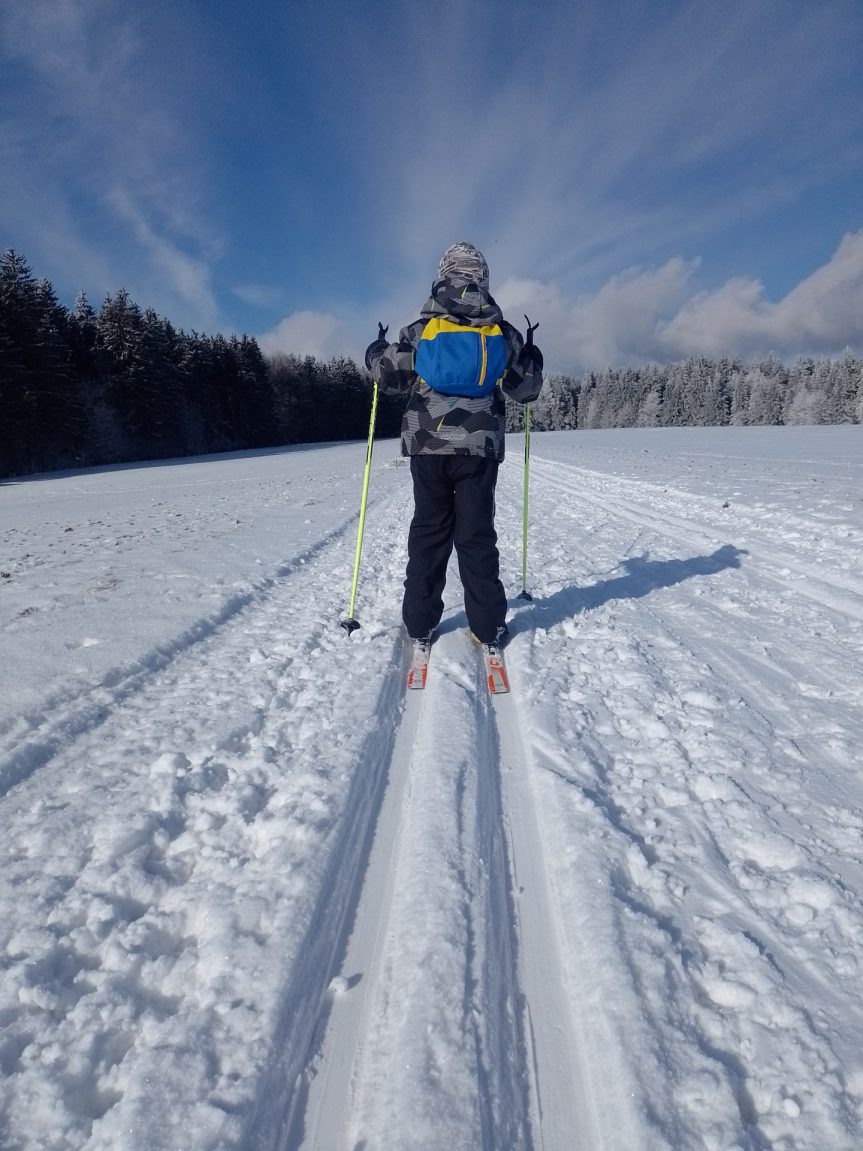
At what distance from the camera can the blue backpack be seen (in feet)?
9.83

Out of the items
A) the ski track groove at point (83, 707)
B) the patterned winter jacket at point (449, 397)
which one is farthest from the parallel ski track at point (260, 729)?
the patterned winter jacket at point (449, 397)

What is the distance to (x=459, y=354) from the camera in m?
3.01

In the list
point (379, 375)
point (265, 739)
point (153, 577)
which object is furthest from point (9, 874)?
point (153, 577)

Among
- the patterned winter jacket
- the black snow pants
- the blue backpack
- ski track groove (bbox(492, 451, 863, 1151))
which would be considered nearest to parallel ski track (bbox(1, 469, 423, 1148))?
the black snow pants

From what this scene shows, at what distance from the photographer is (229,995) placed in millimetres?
1405

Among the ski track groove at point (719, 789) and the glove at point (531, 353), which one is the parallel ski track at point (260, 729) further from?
the glove at point (531, 353)

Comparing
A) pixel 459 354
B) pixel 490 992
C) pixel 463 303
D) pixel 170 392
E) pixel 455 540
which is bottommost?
pixel 490 992

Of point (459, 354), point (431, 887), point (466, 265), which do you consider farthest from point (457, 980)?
point (466, 265)

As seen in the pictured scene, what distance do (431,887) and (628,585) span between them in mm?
3671

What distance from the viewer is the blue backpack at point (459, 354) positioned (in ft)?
9.83

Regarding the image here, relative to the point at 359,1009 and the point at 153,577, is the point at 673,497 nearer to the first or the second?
the point at 153,577

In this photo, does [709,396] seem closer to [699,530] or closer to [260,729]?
[699,530]

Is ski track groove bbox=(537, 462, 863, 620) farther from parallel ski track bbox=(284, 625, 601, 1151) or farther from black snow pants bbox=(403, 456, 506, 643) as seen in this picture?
parallel ski track bbox=(284, 625, 601, 1151)

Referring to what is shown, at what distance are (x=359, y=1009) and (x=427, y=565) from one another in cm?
234
